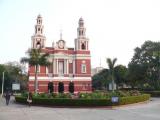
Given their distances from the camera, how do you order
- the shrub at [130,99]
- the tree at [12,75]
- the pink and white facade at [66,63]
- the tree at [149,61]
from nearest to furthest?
the shrub at [130,99], the tree at [149,61], the pink and white facade at [66,63], the tree at [12,75]

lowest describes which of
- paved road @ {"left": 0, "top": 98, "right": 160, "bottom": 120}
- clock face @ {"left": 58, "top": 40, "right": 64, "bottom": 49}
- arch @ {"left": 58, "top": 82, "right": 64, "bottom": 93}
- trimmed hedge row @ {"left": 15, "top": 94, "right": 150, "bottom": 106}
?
paved road @ {"left": 0, "top": 98, "right": 160, "bottom": 120}

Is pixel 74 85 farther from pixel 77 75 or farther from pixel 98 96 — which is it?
pixel 98 96

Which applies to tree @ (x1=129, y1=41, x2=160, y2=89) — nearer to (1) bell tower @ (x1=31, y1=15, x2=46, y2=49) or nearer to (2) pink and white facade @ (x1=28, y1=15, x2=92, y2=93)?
(2) pink and white facade @ (x1=28, y1=15, x2=92, y2=93)

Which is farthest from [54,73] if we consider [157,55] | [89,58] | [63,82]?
[157,55]

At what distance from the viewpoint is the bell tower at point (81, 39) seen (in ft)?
228

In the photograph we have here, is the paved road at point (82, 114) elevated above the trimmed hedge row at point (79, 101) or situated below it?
below

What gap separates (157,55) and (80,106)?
35.6 metres

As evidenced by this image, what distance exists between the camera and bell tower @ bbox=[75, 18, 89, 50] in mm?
69438

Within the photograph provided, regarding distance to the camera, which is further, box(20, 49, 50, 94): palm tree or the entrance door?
the entrance door

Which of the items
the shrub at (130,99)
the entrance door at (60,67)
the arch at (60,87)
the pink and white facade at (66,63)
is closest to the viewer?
the shrub at (130,99)

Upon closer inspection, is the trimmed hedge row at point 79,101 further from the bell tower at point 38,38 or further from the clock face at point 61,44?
the clock face at point 61,44

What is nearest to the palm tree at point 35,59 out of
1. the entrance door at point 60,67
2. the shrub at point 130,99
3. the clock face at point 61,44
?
the shrub at point 130,99

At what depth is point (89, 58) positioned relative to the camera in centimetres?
6931

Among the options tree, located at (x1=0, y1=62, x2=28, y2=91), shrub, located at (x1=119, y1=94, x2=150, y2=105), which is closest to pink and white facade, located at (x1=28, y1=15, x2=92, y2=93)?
tree, located at (x1=0, y1=62, x2=28, y2=91)
